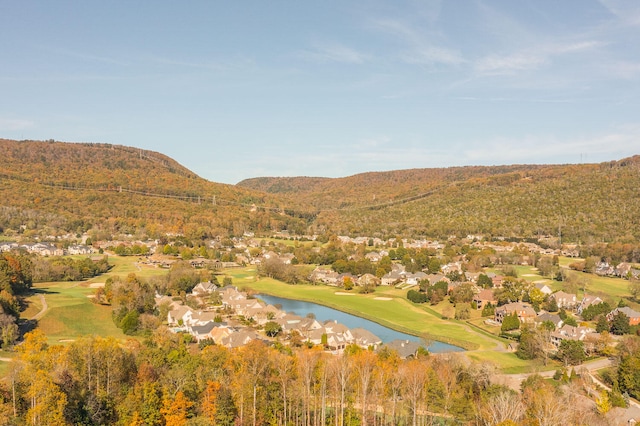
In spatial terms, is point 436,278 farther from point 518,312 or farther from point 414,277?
point 518,312

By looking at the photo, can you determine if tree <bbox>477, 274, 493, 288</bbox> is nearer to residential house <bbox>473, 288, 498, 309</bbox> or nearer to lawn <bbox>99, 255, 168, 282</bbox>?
residential house <bbox>473, 288, 498, 309</bbox>

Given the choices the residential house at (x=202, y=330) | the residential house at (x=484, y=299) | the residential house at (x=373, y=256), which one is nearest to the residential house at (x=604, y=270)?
the residential house at (x=484, y=299)

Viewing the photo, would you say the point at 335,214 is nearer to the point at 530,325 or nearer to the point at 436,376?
the point at 530,325

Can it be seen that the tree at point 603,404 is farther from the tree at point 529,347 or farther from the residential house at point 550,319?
the residential house at point 550,319

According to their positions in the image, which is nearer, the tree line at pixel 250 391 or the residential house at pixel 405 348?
the tree line at pixel 250 391

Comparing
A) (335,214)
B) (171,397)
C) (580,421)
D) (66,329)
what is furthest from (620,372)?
(335,214)

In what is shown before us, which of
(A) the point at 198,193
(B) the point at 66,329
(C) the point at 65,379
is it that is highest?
(A) the point at 198,193
